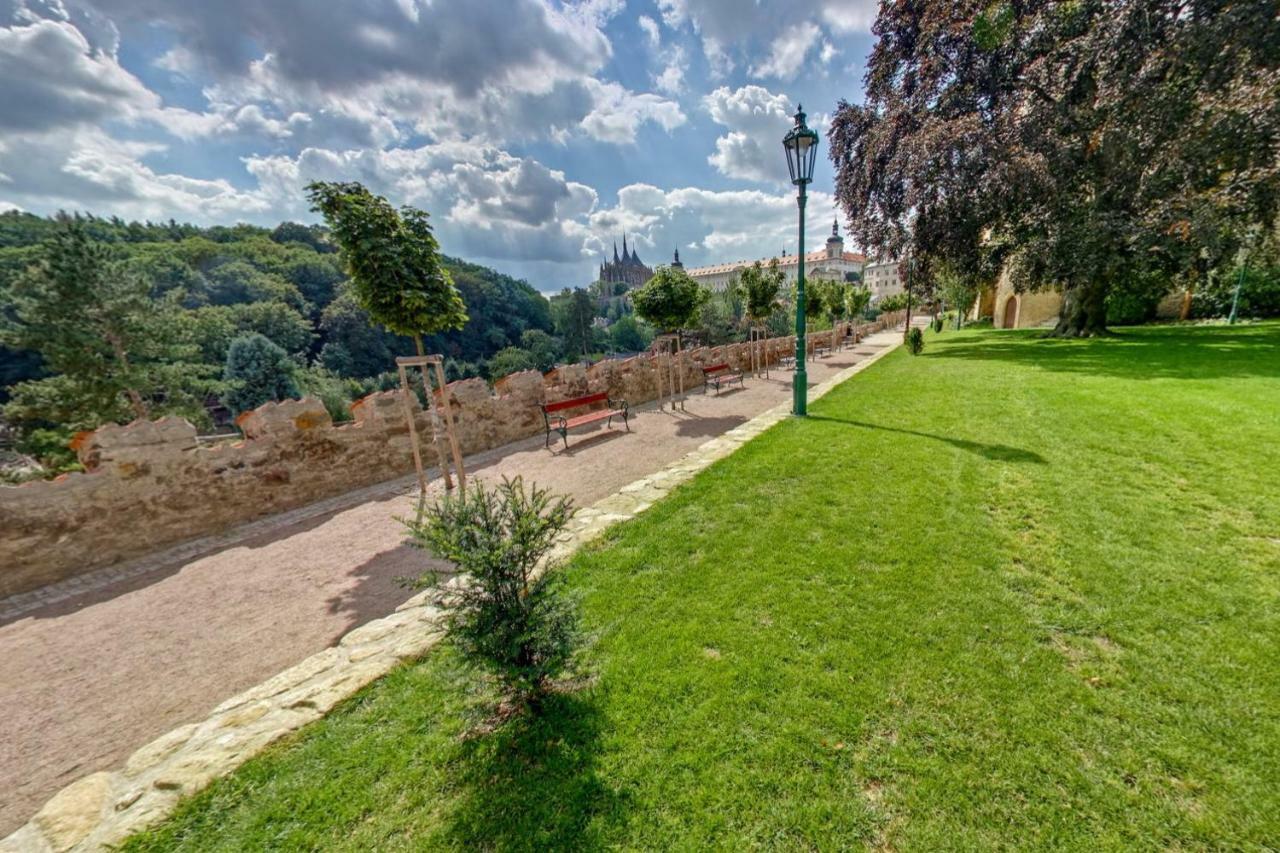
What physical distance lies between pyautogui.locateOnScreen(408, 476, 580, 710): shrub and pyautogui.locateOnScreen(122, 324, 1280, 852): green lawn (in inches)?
10.5

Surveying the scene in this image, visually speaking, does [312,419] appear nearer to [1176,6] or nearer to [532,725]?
[532,725]

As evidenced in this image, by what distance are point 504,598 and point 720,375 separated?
1175cm

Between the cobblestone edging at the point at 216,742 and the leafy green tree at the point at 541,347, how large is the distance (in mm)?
70623

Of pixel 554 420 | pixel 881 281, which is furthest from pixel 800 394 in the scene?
pixel 881 281

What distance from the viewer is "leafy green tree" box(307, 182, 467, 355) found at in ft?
15.2

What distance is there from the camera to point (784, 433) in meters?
7.11

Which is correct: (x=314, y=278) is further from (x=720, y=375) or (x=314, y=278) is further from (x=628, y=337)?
(x=720, y=375)

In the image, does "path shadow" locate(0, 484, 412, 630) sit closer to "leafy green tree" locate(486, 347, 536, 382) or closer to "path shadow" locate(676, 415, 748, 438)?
"path shadow" locate(676, 415, 748, 438)

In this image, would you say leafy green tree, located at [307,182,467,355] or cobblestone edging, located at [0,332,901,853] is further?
leafy green tree, located at [307,182,467,355]

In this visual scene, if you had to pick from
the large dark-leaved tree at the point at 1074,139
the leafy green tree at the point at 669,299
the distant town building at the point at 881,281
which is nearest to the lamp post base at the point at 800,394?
the leafy green tree at the point at 669,299

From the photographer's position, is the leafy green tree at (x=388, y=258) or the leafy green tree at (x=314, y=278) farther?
the leafy green tree at (x=314, y=278)

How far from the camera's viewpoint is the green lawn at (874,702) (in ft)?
5.87

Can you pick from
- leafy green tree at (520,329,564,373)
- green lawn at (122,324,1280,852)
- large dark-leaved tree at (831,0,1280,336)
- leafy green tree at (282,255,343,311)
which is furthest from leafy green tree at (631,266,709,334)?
leafy green tree at (282,255,343,311)

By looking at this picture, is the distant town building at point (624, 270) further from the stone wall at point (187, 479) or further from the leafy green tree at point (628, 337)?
the stone wall at point (187, 479)
